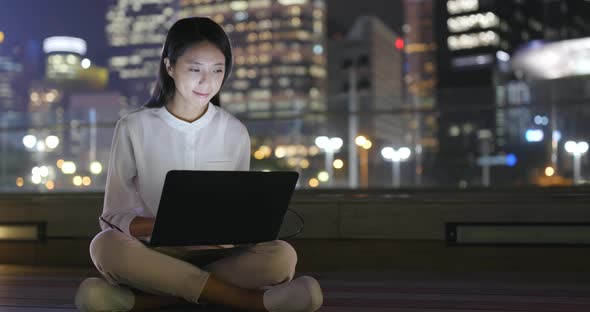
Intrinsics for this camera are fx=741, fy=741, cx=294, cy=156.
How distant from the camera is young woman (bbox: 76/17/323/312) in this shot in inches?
79.1

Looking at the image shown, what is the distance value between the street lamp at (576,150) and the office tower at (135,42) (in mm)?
3365

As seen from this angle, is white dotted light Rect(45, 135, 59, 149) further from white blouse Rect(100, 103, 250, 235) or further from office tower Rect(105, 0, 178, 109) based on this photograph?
white blouse Rect(100, 103, 250, 235)

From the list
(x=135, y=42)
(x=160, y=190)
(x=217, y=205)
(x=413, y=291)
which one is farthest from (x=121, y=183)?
(x=135, y=42)

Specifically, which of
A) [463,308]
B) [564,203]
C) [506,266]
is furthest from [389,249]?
[463,308]

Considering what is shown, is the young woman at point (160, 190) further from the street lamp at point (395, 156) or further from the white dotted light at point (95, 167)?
the street lamp at point (395, 156)

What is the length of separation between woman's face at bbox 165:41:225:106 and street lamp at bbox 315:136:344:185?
5118 millimetres

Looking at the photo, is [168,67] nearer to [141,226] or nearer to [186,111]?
[186,111]

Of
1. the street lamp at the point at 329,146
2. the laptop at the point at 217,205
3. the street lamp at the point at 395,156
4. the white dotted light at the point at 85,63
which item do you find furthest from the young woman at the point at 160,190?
the white dotted light at the point at 85,63

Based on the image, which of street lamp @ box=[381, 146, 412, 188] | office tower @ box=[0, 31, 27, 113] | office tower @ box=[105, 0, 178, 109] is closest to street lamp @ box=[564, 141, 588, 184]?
street lamp @ box=[381, 146, 412, 188]

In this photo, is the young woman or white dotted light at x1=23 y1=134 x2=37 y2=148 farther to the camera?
white dotted light at x1=23 y1=134 x2=37 y2=148

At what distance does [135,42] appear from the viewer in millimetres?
15469

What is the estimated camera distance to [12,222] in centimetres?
404

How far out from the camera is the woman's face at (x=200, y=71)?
6.85 feet

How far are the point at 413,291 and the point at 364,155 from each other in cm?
480
